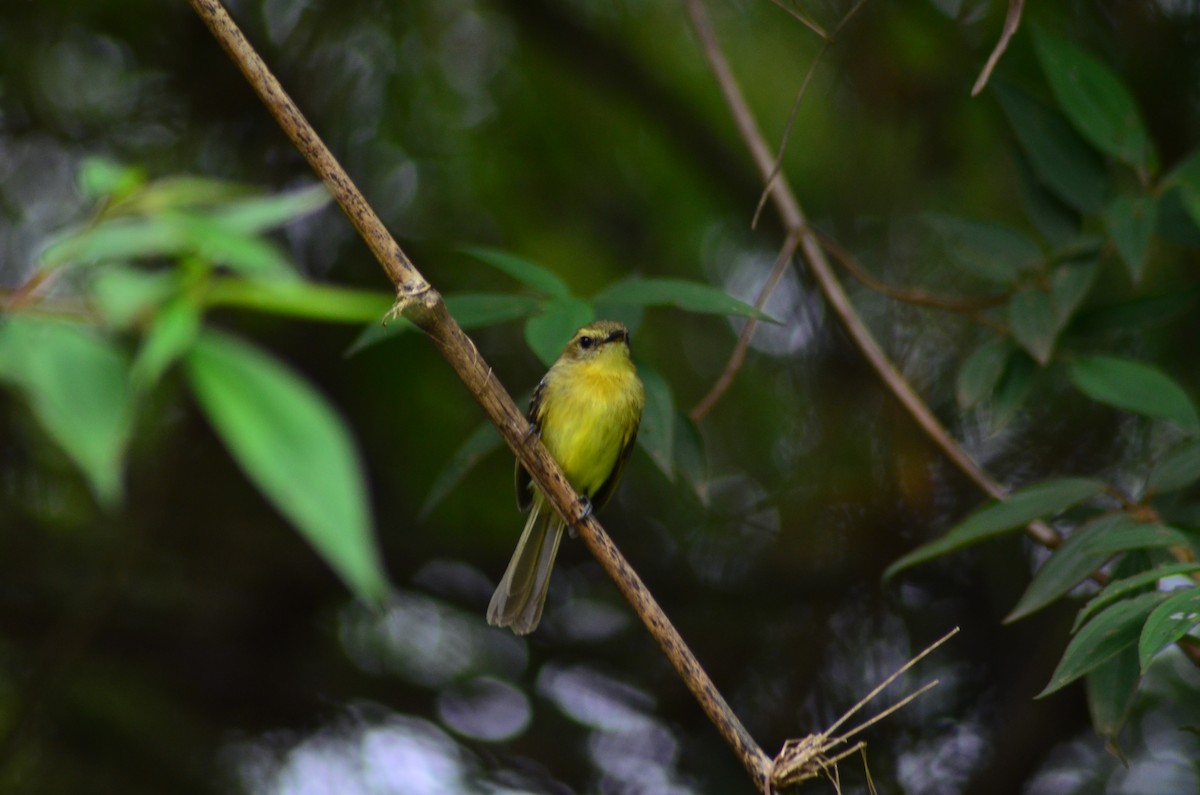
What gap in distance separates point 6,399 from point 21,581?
2.07 ft

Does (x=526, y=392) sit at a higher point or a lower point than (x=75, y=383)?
higher

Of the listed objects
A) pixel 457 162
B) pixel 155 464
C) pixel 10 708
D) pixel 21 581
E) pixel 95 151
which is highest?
pixel 95 151

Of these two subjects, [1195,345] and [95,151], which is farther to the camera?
[95,151]

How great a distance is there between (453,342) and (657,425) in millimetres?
1030

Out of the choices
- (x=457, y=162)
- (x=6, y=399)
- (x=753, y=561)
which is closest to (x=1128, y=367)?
(x=753, y=561)

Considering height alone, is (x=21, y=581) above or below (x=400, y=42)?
below

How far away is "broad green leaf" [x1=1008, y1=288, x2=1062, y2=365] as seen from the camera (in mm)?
3049

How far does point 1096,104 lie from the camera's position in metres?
3.29

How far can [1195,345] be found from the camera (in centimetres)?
406

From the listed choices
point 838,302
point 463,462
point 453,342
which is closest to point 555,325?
point 463,462

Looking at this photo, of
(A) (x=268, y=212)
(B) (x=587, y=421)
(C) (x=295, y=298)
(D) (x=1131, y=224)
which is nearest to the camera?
(C) (x=295, y=298)

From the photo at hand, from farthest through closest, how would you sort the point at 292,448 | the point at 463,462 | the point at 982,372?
the point at 982,372 < the point at 463,462 < the point at 292,448

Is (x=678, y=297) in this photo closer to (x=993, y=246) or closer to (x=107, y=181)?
(x=993, y=246)

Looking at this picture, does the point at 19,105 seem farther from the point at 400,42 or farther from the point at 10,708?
the point at 10,708
